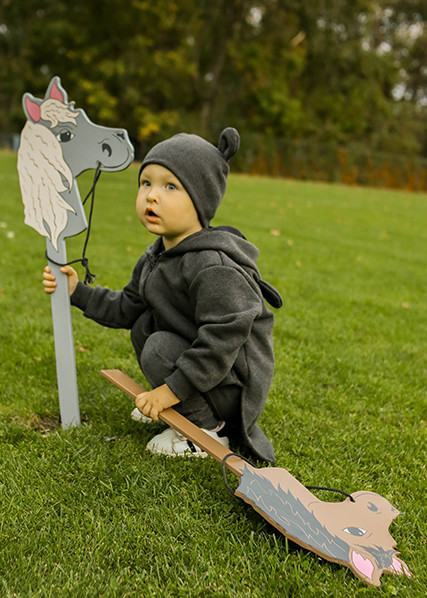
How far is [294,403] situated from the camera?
116 inches

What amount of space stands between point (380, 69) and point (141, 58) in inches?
526

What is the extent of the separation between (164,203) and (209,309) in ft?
1.30

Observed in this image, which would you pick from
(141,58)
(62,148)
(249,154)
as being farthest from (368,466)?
(141,58)

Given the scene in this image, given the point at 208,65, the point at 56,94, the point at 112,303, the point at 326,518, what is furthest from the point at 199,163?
the point at 208,65

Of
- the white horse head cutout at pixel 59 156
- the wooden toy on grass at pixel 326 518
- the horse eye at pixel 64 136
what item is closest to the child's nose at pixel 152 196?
the white horse head cutout at pixel 59 156

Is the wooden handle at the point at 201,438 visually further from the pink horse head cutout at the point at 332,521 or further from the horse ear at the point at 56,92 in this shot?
the horse ear at the point at 56,92

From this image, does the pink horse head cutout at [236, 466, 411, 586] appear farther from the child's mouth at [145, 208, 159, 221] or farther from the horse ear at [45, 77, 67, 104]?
the horse ear at [45, 77, 67, 104]

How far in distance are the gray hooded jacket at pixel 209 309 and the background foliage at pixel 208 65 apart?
21.3m

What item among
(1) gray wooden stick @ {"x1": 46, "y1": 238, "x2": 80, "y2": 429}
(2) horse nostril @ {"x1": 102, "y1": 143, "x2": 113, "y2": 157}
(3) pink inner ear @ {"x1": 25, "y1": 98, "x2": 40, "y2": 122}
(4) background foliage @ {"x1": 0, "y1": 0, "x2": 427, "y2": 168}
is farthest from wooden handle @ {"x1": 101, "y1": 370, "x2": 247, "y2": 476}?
(4) background foliage @ {"x1": 0, "y1": 0, "x2": 427, "y2": 168}

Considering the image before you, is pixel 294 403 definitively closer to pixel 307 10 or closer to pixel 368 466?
pixel 368 466

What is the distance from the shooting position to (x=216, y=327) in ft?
6.54

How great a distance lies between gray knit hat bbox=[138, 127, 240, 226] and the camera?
2.03 meters

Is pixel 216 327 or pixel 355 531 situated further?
pixel 216 327

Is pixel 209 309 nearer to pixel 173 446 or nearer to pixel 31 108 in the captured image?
Result: pixel 173 446
